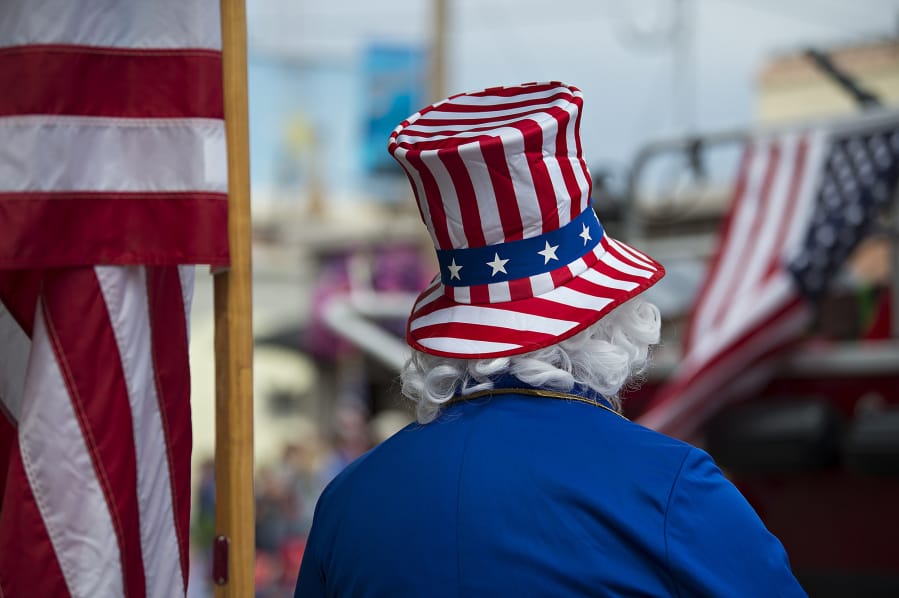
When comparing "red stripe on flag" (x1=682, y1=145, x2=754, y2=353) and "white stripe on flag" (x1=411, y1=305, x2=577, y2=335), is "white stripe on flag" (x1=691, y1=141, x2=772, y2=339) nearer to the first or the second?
"red stripe on flag" (x1=682, y1=145, x2=754, y2=353)

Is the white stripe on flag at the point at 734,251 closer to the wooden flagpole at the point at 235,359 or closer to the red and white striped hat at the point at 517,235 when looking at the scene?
the wooden flagpole at the point at 235,359

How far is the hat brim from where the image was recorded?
1.59 metres

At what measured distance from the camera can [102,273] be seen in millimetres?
2006

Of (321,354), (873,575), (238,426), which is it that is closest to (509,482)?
(238,426)

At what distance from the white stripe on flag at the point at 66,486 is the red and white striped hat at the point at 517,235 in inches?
25.5

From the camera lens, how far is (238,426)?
2.04m

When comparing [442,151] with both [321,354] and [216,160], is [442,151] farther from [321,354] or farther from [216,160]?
[321,354]

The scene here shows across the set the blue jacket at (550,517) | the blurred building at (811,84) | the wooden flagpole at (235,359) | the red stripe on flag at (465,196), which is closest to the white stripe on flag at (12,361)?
the wooden flagpole at (235,359)

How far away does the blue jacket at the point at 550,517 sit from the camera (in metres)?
1.42

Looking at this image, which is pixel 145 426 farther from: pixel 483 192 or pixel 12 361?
pixel 483 192

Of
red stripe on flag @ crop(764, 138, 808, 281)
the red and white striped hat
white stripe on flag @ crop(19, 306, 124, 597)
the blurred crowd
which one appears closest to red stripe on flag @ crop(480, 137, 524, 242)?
the red and white striped hat

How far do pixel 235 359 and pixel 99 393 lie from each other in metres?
0.24

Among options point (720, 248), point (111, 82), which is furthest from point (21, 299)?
point (720, 248)

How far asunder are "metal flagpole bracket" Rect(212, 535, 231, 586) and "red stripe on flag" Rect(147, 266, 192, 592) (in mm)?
62
